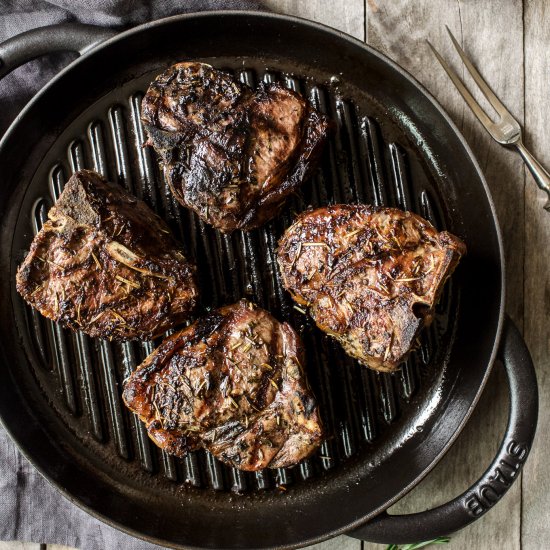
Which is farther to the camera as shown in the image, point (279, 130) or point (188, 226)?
point (188, 226)

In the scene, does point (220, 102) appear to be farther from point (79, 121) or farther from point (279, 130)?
point (79, 121)

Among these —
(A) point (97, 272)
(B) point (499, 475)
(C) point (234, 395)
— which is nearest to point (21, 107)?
(A) point (97, 272)

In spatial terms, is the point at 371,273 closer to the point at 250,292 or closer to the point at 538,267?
the point at 250,292

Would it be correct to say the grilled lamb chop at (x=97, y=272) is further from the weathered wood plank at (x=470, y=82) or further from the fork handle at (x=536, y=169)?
the fork handle at (x=536, y=169)

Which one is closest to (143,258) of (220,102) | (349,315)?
(220,102)

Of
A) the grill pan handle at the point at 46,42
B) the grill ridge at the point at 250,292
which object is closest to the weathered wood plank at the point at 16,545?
the grill ridge at the point at 250,292

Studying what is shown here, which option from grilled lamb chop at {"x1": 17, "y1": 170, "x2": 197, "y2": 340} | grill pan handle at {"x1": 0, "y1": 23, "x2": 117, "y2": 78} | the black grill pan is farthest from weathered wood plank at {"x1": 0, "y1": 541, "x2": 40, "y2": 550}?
grill pan handle at {"x1": 0, "y1": 23, "x2": 117, "y2": 78}
